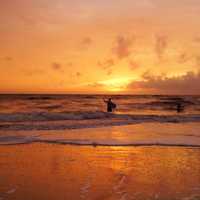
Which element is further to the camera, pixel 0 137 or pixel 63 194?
pixel 0 137

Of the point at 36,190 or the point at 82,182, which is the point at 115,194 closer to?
the point at 82,182

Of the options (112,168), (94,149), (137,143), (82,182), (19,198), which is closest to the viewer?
(19,198)

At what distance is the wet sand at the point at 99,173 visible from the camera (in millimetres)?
4875

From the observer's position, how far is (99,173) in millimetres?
6062

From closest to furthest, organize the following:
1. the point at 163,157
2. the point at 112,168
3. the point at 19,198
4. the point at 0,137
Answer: the point at 19,198
the point at 112,168
the point at 163,157
the point at 0,137

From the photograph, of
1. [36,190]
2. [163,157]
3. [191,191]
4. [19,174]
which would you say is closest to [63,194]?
[36,190]

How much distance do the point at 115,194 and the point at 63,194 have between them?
3.07ft

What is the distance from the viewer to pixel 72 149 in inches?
344

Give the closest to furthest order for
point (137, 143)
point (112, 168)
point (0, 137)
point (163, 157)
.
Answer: point (112, 168), point (163, 157), point (137, 143), point (0, 137)

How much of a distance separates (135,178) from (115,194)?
103cm

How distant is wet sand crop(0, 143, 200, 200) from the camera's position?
4875mm

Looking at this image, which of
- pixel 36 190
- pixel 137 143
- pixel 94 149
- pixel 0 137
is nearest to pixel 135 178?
pixel 36 190

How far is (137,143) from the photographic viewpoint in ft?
32.1

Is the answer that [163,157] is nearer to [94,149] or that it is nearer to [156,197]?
[94,149]
